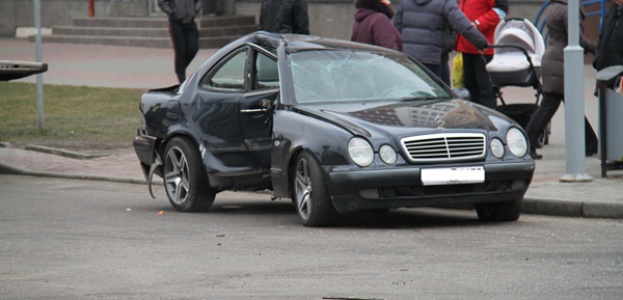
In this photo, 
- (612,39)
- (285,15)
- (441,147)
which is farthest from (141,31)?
(441,147)

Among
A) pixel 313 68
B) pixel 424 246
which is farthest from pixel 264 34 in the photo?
pixel 424 246

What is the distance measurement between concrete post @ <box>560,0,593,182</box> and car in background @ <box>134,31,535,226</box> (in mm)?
1427

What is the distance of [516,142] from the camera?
34.6 feet

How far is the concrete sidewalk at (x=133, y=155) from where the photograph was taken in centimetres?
1124

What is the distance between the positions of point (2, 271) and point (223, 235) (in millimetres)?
2029

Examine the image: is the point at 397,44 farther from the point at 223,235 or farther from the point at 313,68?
the point at 223,235

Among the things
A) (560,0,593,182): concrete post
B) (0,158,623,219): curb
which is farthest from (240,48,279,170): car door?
(560,0,593,182): concrete post

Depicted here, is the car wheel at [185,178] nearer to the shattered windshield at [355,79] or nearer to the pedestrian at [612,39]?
the shattered windshield at [355,79]

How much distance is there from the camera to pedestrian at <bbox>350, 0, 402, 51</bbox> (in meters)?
14.6

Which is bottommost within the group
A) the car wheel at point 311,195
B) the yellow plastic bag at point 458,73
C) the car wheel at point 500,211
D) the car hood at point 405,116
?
the car wheel at point 500,211

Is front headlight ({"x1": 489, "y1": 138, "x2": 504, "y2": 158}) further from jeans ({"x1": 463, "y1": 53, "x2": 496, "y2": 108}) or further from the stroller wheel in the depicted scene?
the stroller wheel

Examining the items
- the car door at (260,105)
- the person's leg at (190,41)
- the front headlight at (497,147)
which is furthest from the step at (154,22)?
the front headlight at (497,147)

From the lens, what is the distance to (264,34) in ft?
39.5

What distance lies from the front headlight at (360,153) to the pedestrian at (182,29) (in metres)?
11.0
